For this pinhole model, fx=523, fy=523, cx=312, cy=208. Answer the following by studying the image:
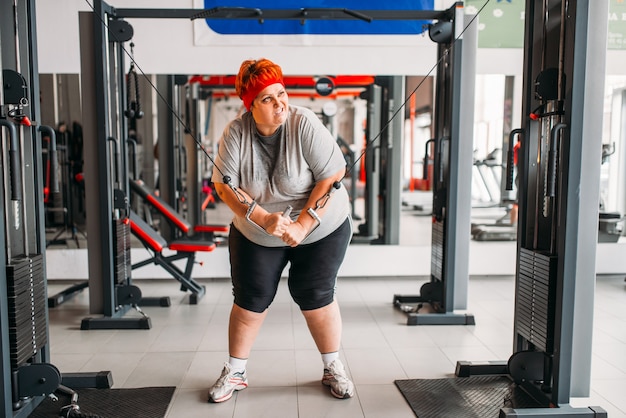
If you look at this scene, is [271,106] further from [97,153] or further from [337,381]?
[97,153]

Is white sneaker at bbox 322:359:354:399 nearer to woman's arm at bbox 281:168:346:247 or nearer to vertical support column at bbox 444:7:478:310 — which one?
woman's arm at bbox 281:168:346:247

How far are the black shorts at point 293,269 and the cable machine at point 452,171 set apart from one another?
1330 mm

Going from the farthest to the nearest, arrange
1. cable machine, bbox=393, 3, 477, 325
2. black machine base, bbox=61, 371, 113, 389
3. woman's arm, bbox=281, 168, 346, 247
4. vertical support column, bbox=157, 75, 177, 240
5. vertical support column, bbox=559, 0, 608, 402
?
1. vertical support column, bbox=157, 75, 177, 240
2. cable machine, bbox=393, 3, 477, 325
3. black machine base, bbox=61, 371, 113, 389
4. woman's arm, bbox=281, 168, 346, 247
5. vertical support column, bbox=559, 0, 608, 402

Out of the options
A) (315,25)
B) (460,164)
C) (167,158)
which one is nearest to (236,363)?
(460,164)

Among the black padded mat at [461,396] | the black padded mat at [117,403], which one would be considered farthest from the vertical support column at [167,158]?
the black padded mat at [461,396]

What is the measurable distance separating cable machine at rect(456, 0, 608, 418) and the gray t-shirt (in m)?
0.81

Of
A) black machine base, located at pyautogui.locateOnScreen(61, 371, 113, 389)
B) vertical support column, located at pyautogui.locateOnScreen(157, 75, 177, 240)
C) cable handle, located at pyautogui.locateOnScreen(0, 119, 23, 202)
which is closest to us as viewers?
cable handle, located at pyautogui.locateOnScreen(0, 119, 23, 202)

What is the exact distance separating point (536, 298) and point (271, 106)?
135 centimetres

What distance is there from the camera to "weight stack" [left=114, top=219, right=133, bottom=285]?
3.36 meters

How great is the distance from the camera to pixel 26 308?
2023 mm

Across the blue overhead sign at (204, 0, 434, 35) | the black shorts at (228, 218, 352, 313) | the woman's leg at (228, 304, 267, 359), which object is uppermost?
the blue overhead sign at (204, 0, 434, 35)

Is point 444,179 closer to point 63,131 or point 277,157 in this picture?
point 277,157

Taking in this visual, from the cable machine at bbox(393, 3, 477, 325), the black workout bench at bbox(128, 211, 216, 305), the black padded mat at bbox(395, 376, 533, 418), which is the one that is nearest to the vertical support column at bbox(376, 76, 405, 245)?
the cable machine at bbox(393, 3, 477, 325)

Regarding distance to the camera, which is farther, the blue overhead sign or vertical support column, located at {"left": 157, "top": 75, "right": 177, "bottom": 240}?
vertical support column, located at {"left": 157, "top": 75, "right": 177, "bottom": 240}
